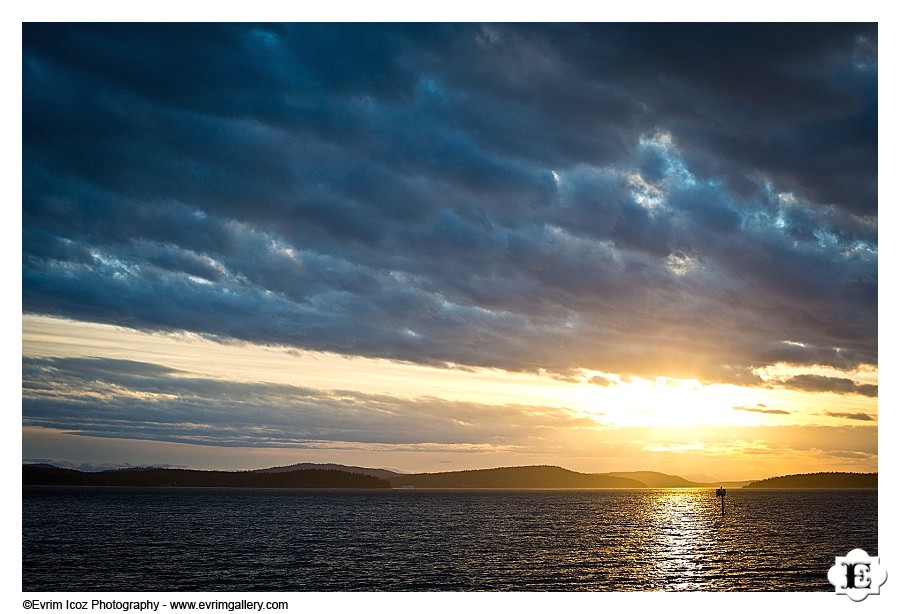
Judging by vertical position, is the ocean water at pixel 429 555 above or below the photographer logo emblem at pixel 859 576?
below

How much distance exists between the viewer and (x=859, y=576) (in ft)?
102

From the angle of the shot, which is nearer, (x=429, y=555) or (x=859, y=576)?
(x=859, y=576)

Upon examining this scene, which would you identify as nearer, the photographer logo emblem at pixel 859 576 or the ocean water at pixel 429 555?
the photographer logo emblem at pixel 859 576

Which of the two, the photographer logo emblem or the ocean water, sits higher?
the photographer logo emblem

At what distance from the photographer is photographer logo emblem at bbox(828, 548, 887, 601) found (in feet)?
100

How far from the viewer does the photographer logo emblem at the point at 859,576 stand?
30.6 m

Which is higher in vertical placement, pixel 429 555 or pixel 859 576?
pixel 859 576

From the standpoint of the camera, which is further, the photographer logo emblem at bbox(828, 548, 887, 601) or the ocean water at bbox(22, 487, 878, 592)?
the ocean water at bbox(22, 487, 878, 592)
